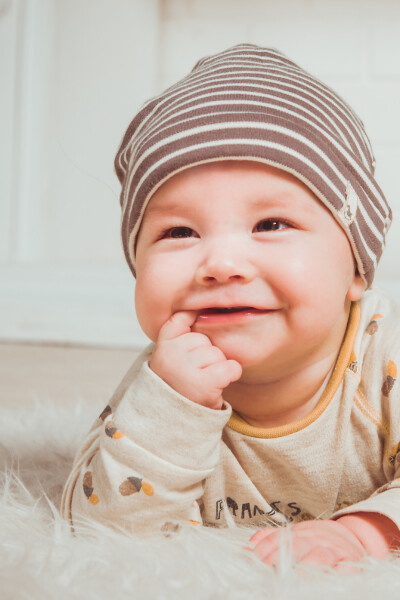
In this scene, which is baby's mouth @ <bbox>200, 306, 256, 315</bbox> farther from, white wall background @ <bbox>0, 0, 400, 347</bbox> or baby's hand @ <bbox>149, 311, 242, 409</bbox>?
white wall background @ <bbox>0, 0, 400, 347</bbox>

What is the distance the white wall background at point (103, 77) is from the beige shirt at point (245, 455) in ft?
5.28

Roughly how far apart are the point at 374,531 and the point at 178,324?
0.25m

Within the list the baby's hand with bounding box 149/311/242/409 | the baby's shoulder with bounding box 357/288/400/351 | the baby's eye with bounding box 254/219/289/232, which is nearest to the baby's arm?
the baby's hand with bounding box 149/311/242/409

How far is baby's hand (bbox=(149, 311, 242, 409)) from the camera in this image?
2.10ft

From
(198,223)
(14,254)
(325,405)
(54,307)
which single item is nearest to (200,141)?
(198,223)

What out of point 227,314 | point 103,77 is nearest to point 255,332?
point 227,314

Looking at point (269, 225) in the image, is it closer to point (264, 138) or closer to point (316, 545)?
point (264, 138)

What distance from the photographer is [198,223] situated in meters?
0.65

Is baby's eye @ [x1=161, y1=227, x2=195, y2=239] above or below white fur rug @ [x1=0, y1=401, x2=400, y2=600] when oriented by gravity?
above

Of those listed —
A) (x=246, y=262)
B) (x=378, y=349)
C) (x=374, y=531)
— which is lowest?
(x=374, y=531)

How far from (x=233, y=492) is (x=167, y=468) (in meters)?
0.16

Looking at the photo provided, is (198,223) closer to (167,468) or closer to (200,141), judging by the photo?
(200,141)

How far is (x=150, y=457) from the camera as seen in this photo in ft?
2.07

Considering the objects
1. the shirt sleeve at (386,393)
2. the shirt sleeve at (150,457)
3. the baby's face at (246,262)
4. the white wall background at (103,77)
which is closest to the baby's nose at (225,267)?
the baby's face at (246,262)
